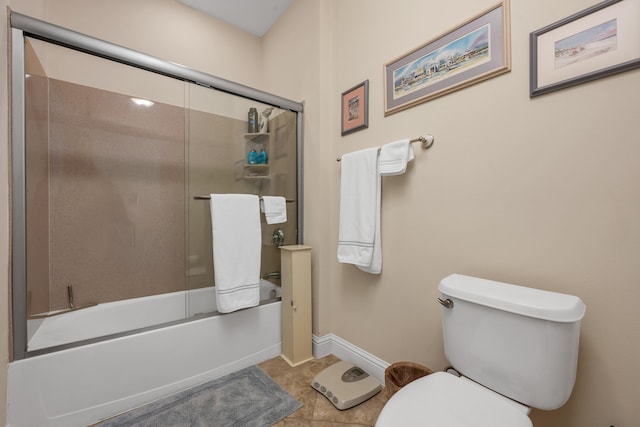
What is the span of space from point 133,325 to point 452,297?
72.6 inches

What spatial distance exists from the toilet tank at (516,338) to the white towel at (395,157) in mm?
600

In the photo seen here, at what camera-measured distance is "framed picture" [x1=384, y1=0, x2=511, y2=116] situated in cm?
105

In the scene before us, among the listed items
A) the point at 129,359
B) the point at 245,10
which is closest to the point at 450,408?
the point at 129,359

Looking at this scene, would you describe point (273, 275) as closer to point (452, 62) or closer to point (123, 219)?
point (123, 219)

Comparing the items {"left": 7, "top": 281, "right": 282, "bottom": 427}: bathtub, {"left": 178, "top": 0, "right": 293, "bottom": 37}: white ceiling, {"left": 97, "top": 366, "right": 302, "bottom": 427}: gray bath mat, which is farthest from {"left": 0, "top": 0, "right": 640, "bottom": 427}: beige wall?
{"left": 97, "top": 366, "right": 302, "bottom": 427}: gray bath mat

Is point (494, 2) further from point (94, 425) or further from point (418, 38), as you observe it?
point (94, 425)

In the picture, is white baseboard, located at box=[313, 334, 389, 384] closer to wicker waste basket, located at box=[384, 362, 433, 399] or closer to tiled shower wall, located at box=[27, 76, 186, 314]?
wicker waste basket, located at box=[384, 362, 433, 399]

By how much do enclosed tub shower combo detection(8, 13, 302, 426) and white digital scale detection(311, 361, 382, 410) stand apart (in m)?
0.45

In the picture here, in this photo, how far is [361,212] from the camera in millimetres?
1530

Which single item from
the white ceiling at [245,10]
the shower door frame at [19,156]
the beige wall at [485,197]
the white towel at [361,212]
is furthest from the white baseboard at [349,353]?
the white ceiling at [245,10]

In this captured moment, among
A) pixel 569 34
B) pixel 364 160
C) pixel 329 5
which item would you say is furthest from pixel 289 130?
pixel 569 34

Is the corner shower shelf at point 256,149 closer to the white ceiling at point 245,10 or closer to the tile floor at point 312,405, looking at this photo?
the white ceiling at point 245,10

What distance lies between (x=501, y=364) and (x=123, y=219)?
7.16ft

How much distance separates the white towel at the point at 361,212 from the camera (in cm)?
149
